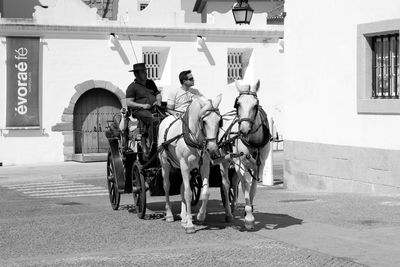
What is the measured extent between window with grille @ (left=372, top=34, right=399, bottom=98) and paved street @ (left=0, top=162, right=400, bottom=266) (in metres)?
2.29

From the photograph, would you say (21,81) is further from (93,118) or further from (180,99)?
(180,99)

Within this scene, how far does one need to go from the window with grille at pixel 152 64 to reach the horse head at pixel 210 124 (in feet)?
69.3

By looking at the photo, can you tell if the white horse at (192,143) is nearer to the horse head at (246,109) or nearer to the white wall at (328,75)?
the horse head at (246,109)

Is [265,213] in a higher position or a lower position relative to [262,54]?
lower

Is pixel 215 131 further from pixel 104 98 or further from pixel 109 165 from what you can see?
pixel 104 98

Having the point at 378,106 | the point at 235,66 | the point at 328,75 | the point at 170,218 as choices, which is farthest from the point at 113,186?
the point at 235,66

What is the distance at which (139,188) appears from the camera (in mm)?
13578

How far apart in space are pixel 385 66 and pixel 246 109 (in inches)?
253

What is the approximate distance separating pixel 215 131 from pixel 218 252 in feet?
6.52

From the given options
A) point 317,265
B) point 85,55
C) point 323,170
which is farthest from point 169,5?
point 317,265

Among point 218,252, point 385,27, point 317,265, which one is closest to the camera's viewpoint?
point 317,265

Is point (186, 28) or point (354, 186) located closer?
point (354, 186)

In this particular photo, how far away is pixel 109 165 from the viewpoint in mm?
15102

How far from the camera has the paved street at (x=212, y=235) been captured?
383 inches
